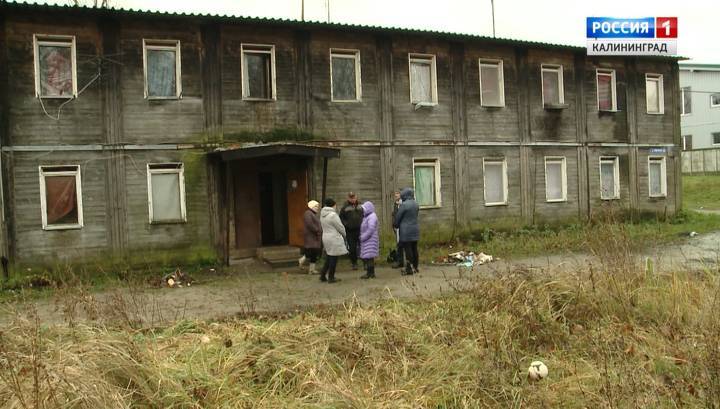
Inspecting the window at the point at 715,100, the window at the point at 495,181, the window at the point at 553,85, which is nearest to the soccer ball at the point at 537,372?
the window at the point at 495,181

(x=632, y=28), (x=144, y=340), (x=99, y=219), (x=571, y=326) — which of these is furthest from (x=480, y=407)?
(x=632, y=28)

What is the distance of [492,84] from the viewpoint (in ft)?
62.5

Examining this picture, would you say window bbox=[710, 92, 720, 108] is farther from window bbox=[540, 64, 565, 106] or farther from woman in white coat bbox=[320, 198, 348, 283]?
woman in white coat bbox=[320, 198, 348, 283]

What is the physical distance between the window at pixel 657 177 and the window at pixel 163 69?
1631 centimetres

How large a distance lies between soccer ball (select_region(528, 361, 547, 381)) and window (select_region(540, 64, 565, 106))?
618 inches

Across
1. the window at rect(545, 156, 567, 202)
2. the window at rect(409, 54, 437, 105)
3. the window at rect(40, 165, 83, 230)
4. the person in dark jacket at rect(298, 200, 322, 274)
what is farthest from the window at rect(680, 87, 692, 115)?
the window at rect(40, 165, 83, 230)

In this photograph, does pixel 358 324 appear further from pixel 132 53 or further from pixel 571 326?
pixel 132 53

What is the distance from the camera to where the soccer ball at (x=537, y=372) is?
5383mm

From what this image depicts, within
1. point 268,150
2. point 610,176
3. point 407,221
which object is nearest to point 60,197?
point 268,150

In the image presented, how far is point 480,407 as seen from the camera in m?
4.88

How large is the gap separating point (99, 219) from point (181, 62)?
4.10m

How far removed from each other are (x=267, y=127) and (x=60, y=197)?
4.98m

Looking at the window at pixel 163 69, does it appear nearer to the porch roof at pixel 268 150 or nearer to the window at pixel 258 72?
the window at pixel 258 72

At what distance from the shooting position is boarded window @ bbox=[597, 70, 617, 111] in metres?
21.1
